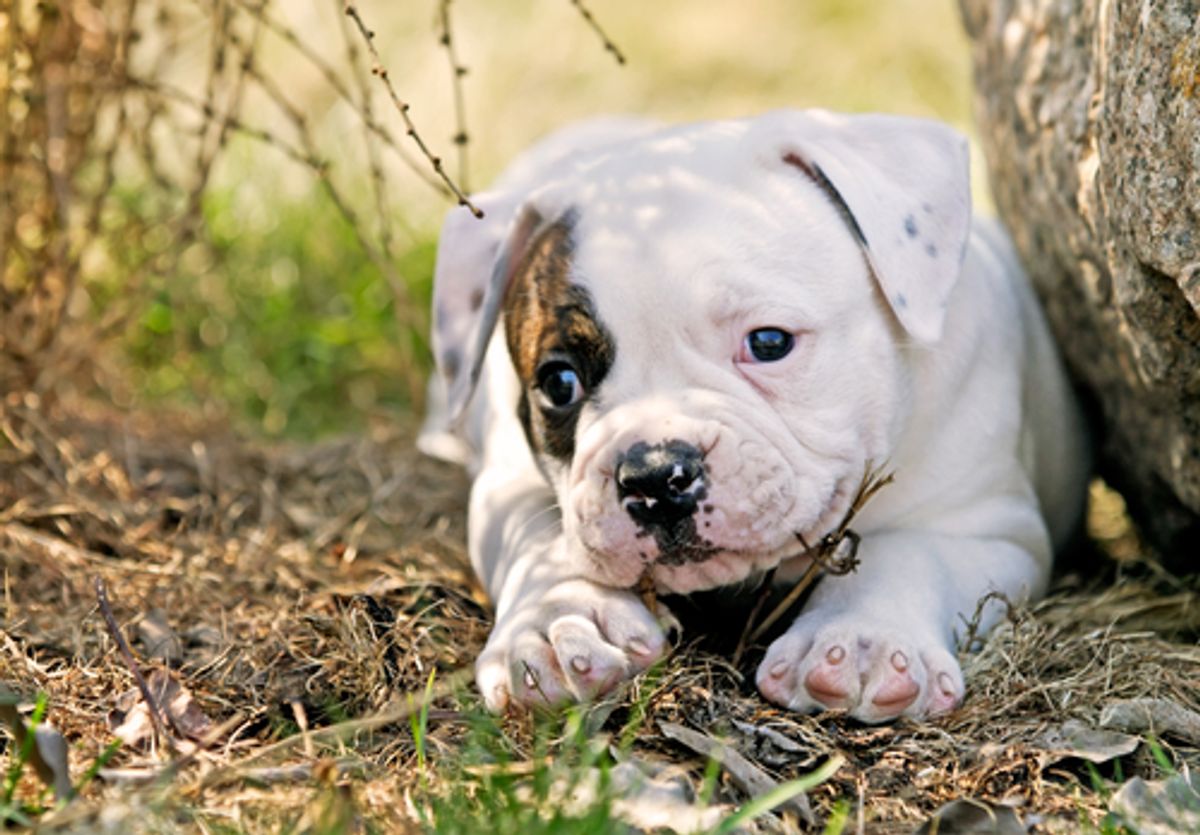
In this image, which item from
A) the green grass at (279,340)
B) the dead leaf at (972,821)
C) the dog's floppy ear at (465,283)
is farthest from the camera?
the green grass at (279,340)

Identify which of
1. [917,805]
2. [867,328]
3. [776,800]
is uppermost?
[867,328]

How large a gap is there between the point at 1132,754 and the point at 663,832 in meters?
1.07

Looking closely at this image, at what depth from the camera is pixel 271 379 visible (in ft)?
21.0

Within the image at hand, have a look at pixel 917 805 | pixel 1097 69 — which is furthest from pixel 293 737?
pixel 1097 69

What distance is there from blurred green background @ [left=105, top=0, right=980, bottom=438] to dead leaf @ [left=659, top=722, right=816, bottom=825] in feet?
6.40

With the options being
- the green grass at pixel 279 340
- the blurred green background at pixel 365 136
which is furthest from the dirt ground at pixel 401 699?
the green grass at pixel 279 340

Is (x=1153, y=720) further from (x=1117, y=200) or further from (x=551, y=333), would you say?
(x=551, y=333)

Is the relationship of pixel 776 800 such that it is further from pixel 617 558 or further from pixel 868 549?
pixel 868 549

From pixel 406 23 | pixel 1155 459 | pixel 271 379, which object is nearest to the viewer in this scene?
pixel 1155 459

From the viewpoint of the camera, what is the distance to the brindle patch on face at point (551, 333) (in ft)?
11.9

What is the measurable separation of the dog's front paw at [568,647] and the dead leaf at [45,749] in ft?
2.88

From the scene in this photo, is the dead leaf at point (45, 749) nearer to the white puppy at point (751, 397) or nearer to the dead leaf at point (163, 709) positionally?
the dead leaf at point (163, 709)

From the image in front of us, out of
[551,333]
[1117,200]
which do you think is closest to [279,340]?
[551,333]

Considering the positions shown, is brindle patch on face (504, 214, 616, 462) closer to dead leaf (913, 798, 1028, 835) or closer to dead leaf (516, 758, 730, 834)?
dead leaf (516, 758, 730, 834)
